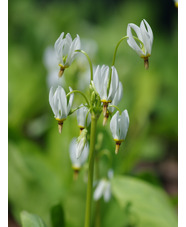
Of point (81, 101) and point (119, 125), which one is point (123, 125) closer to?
point (119, 125)

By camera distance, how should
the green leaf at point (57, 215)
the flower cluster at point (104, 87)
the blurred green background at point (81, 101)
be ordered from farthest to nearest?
the blurred green background at point (81, 101) < the green leaf at point (57, 215) < the flower cluster at point (104, 87)

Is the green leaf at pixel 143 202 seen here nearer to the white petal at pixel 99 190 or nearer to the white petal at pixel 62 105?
the white petal at pixel 99 190

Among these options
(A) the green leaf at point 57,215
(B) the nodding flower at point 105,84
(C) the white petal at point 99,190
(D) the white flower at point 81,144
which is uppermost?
(B) the nodding flower at point 105,84

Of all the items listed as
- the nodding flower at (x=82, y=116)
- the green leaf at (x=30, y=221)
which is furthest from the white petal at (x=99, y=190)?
the nodding flower at (x=82, y=116)

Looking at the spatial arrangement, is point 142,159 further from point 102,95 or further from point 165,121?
point 102,95

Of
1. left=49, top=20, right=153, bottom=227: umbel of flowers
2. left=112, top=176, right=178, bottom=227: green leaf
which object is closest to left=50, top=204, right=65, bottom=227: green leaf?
left=112, top=176, right=178, bottom=227: green leaf
